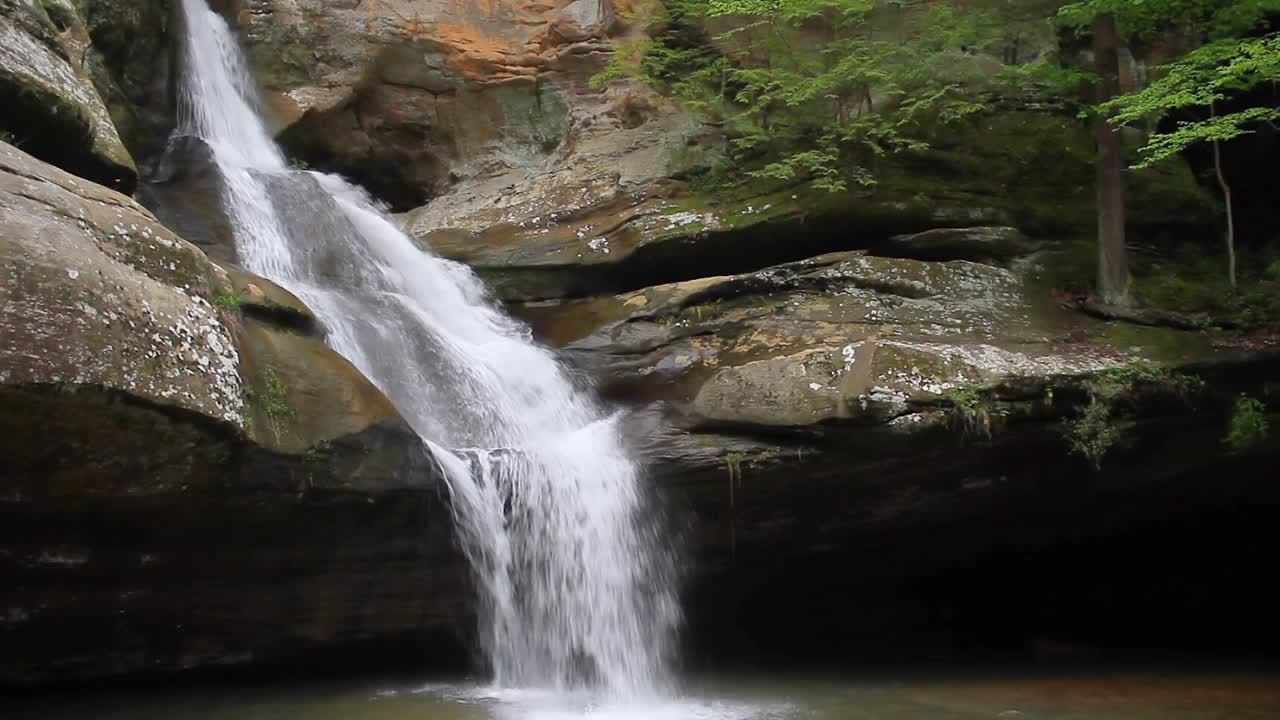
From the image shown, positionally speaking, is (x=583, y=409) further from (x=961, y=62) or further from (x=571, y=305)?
(x=961, y=62)

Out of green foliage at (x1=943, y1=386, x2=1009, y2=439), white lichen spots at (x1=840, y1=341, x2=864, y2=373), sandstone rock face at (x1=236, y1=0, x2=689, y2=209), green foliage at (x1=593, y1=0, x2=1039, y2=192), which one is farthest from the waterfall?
green foliage at (x1=593, y1=0, x2=1039, y2=192)

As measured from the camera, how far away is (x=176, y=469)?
691cm

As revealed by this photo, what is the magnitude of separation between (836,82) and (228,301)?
7803 millimetres

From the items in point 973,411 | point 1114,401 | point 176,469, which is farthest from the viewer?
point 1114,401

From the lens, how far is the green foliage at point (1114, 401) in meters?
9.21

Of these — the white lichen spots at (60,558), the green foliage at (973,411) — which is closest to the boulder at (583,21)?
the green foliage at (973,411)

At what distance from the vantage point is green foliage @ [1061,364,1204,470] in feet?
30.2

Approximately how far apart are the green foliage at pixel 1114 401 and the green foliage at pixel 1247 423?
1.66 ft

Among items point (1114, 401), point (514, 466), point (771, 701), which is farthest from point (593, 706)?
point (1114, 401)

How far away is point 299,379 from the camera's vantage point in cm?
762

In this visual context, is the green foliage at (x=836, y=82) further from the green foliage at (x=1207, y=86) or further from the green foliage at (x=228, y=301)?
the green foliage at (x=228, y=301)

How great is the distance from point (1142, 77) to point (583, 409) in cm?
1001

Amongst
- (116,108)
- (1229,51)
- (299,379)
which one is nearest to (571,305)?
(299,379)

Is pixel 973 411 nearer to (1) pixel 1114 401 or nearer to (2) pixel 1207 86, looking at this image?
(1) pixel 1114 401
